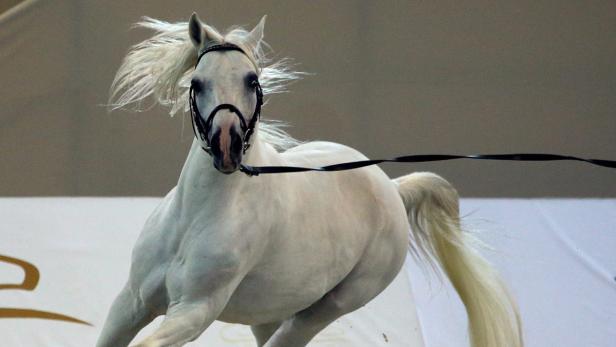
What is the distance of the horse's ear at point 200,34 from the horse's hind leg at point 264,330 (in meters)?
0.97

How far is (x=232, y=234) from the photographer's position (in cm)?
222

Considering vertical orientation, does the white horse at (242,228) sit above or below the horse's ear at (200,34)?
below

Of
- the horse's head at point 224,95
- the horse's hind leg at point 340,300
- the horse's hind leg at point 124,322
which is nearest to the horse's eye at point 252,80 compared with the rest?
the horse's head at point 224,95

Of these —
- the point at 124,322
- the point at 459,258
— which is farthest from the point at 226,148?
the point at 459,258

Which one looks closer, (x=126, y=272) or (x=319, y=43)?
(x=126, y=272)

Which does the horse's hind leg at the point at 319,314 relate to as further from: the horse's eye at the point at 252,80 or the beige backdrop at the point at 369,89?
the beige backdrop at the point at 369,89

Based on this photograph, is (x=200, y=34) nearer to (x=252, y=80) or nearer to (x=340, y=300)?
(x=252, y=80)

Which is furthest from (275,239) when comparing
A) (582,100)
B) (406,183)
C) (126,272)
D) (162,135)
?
(582,100)

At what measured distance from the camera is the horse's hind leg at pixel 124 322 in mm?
2416

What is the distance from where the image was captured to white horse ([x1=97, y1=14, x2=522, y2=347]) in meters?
2.16

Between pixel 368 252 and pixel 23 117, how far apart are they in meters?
3.37

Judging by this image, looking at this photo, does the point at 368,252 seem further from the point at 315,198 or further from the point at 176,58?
the point at 176,58

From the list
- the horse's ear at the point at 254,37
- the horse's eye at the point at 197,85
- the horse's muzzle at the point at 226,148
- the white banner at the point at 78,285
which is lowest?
the white banner at the point at 78,285

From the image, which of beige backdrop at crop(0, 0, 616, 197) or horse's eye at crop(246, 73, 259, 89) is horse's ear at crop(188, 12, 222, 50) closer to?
horse's eye at crop(246, 73, 259, 89)
